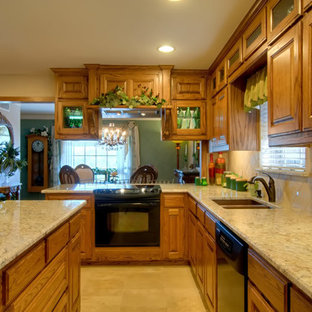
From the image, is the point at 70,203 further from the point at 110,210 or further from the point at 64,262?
the point at 110,210

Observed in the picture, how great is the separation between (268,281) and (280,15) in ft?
4.97

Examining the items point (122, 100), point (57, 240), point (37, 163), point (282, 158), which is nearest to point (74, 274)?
point (57, 240)

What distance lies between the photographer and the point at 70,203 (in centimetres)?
224

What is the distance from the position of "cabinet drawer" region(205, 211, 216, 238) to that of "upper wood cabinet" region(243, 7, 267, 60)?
130 cm

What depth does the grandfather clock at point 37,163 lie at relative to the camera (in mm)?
7742

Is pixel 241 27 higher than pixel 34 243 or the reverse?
higher

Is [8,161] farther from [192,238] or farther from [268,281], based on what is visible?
[268,281]

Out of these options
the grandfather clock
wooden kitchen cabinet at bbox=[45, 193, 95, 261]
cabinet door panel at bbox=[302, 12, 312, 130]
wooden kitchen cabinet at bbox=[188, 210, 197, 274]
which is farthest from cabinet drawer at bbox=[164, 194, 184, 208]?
the grandfather clock

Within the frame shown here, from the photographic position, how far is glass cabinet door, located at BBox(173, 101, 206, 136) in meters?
3.63

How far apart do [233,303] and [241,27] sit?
2062 mm

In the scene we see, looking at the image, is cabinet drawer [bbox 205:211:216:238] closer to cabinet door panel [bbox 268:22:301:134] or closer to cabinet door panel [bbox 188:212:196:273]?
cabinet door panel [bbox 188:212:196:273]

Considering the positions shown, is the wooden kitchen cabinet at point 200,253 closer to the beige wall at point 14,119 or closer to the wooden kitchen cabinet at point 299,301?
the wooden kitchen cabinet at point 299,301

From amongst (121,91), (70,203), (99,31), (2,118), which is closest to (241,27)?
(99,31)

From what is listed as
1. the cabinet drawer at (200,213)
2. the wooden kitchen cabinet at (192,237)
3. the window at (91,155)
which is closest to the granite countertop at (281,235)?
the cabinet drawer at (200,213)
